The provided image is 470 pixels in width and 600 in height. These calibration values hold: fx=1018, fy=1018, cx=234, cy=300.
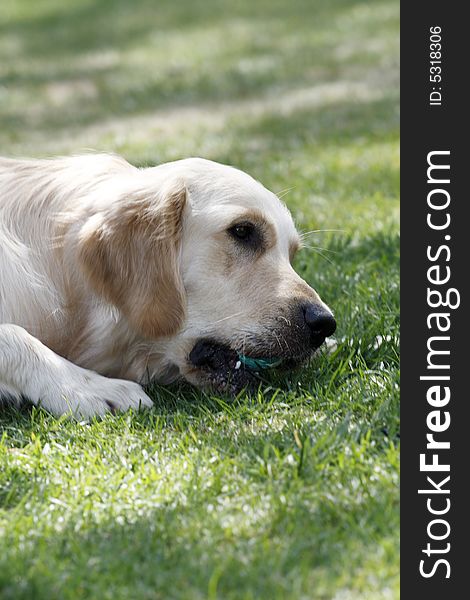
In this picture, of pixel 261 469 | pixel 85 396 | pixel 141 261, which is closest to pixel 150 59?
pixel 141 261

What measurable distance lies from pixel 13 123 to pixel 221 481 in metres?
8.53

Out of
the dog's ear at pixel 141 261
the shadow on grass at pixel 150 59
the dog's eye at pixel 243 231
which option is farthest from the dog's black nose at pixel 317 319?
the shadow on grass at pixel 150 59

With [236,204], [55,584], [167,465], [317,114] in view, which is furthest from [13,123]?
[55,584]

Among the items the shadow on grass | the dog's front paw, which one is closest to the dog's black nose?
the dog's front paw

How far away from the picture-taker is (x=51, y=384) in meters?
4.24

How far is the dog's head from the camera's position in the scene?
433 centimetres

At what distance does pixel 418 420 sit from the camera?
3.81 m

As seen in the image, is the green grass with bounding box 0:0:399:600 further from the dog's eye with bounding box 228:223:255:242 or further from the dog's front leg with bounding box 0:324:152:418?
the dog's eye with bounding box 228:223:255:242

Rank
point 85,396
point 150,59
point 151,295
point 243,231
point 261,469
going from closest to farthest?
point 261,469 → point 85,396 → point 151,295 → point 243,231 → point 150,59

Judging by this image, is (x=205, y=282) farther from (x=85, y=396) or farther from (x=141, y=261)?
(x=85, y=396)

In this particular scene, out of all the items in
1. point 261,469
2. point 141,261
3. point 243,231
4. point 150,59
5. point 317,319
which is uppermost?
point 150,59

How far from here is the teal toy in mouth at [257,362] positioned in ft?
14.3

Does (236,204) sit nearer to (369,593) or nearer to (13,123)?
(369,593)

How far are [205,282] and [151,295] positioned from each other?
25cm
